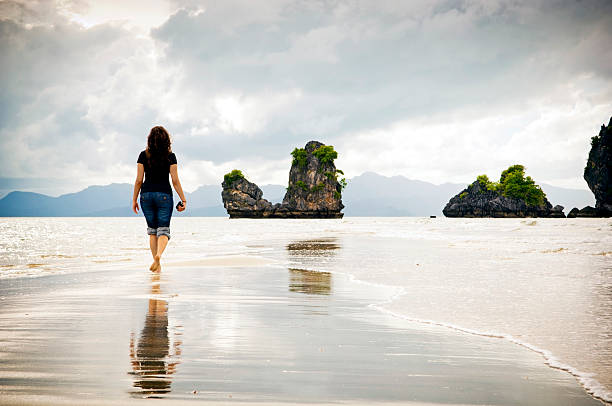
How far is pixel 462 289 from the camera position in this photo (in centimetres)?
646

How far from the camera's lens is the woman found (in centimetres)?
787

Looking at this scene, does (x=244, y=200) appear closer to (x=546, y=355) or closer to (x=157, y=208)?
(x=157, y=208)

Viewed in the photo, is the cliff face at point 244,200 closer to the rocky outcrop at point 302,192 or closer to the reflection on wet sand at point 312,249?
the rocky outcrop at point 302,192

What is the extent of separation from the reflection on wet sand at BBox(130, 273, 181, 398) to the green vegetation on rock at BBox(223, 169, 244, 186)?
144 meters

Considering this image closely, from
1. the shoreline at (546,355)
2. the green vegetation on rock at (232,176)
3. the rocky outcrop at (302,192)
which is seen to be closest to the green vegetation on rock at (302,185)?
the rocky outcrop at (302,192)

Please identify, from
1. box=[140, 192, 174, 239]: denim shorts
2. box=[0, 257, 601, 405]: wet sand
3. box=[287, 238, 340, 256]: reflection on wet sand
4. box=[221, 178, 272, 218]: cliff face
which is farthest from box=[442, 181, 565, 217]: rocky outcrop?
box=[0, 257, 601, 405]: wet sand

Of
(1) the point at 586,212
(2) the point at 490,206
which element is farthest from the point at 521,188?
(1) the point at 586,212

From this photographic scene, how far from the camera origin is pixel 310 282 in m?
7.43

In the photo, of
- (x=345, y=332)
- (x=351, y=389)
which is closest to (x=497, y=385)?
(x=351, y=389)

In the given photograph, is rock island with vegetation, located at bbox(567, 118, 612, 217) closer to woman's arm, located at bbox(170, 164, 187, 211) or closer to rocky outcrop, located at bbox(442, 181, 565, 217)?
rocky outcrop, located at bbox(442, 181, 565, 217)

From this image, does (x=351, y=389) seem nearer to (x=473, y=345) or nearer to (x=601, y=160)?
(x=473, y=345)

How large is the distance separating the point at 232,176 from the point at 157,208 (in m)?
141

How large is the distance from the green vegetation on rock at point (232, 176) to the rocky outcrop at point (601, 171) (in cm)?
10795

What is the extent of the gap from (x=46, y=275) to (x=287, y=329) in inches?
258
